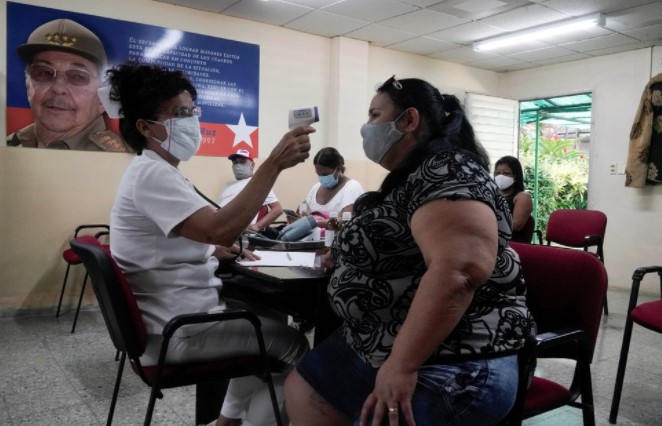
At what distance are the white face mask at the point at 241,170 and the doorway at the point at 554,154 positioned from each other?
4.10 meters

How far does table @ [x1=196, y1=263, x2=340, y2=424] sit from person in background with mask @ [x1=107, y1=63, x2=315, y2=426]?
0.08 m

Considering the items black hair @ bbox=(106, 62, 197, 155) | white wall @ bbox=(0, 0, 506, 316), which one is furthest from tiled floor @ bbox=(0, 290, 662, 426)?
black hair @ bbox=(106, 62, 197, 155)

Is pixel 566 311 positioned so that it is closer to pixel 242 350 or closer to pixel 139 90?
pixel 242 350

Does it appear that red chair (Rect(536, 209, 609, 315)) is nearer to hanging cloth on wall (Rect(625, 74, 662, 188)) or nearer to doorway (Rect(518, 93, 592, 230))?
hanging cloth on wall (Rect(625, 74, 662, 188))

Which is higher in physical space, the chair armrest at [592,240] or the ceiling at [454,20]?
the ceiling at [454,20]

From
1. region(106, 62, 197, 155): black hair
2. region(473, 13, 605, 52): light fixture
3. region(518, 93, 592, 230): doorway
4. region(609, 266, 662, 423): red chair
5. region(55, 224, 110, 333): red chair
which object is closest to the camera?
region(106, 62, 197, 155): black hair

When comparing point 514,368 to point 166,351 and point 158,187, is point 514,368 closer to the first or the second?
point 166,351

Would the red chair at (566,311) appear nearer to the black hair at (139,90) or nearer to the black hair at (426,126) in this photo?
the black hair at (426,126)

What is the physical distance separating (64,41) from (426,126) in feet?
11.6

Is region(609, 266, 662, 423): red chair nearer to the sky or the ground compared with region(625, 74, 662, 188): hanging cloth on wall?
nearer to the ground

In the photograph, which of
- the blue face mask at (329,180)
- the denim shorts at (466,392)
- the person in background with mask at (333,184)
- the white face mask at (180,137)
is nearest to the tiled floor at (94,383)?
the white face mask at (180,137)

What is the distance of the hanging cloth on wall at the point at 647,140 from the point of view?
199 inches

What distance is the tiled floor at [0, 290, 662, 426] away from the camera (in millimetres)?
2242

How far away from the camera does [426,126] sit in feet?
4.34
